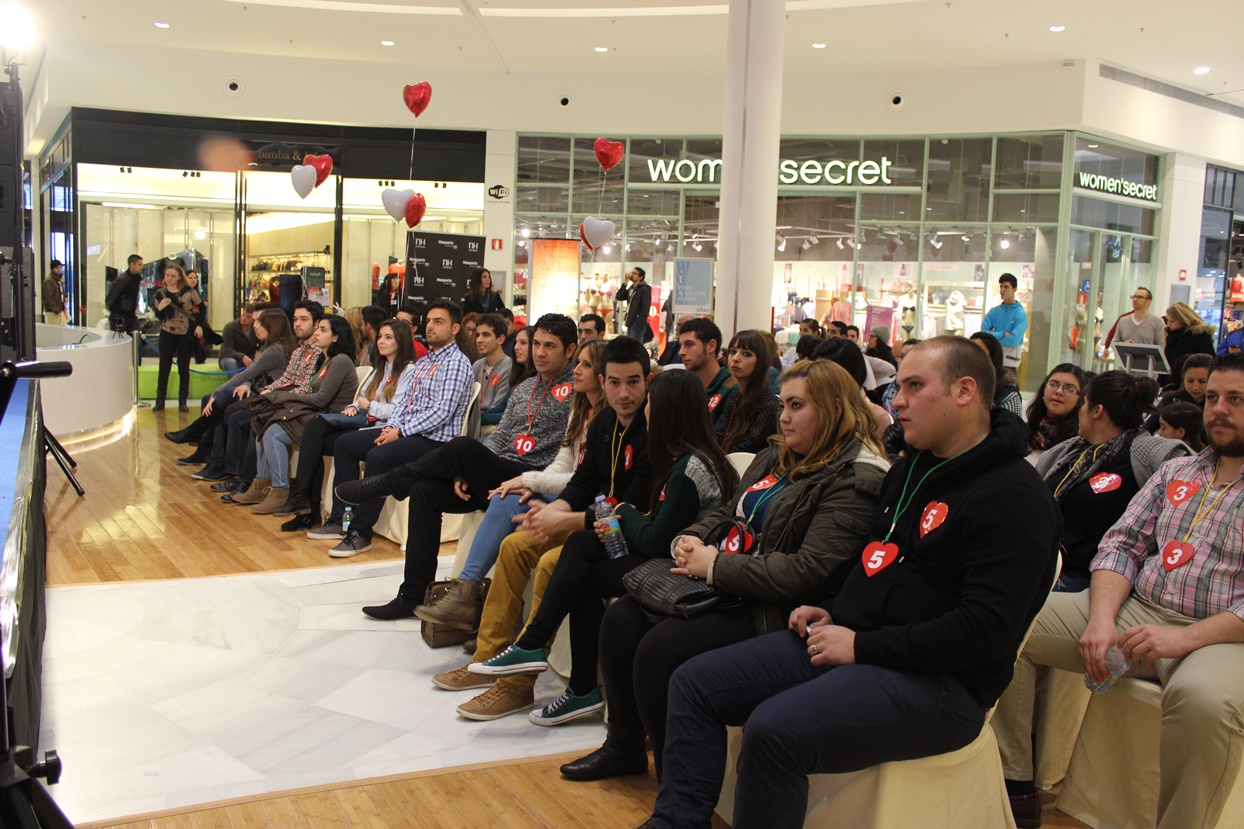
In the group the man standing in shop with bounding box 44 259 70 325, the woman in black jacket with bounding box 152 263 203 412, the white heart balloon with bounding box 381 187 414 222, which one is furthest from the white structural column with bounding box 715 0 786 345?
the man standing in shop with bounding box 44 259 70 325

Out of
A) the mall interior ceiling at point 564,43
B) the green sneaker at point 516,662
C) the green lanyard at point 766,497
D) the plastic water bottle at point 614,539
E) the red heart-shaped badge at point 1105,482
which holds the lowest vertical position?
the green sneaker at point 516,662

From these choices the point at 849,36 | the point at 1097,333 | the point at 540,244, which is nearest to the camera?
the point at 849,36

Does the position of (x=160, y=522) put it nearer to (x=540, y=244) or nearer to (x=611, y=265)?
(x=540, y=244)

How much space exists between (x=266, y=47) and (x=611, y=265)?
5.84m

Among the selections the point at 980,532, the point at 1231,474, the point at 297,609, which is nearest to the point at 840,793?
the point at 980,532

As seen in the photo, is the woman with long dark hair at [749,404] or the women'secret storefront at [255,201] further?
the women'secret storefront at [255,201]

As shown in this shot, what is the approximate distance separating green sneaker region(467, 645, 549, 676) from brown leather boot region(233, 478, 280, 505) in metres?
4.05

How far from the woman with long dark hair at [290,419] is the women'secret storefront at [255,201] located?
8378mm

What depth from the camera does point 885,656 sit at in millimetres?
2160

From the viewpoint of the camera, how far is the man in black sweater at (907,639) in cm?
207

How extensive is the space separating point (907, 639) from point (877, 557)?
0.24m

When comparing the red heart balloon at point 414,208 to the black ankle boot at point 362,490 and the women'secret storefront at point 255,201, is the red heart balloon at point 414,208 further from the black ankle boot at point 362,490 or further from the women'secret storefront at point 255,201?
the black ankle boot at point 362,490

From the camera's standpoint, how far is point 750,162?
27.1 feet

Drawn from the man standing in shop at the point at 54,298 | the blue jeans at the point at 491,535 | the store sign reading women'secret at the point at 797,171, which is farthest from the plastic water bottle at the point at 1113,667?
the man standing in shop at the point at 54,298
